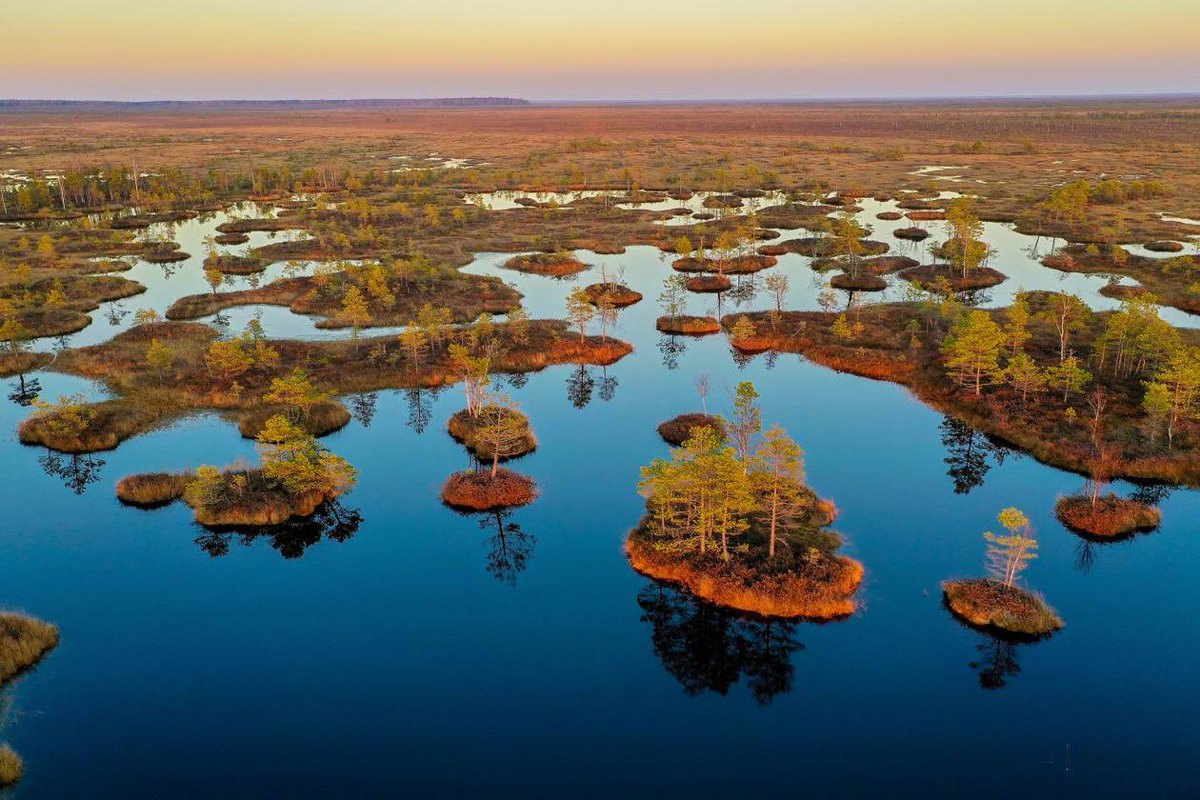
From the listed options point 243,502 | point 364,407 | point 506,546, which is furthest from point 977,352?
point 243,502

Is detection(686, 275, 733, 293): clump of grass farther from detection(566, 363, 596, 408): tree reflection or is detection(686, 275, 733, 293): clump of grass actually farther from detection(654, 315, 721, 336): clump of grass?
detection(566, 363, 596, 408): tree reflection

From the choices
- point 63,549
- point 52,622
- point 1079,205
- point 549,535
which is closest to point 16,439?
point 63,549

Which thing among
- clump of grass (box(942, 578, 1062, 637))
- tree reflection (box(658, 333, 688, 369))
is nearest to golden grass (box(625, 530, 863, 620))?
clump of grass (box(942, 578, 1062, 637))

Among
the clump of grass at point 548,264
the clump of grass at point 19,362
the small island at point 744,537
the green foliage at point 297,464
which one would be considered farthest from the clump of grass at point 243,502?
the clump of grass at point 548,264

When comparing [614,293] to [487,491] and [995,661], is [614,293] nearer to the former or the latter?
[487,491]

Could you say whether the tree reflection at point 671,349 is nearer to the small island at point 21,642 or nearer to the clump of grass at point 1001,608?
the clump of grass at point 1001,608

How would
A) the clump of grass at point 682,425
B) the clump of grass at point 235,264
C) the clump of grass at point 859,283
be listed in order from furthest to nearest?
the clump of grass at point 235,264
the clump of grass at point 859,283
the clump of grass at point 682,425

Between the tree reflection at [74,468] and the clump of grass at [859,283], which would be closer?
the tree reflection at [74,468]
